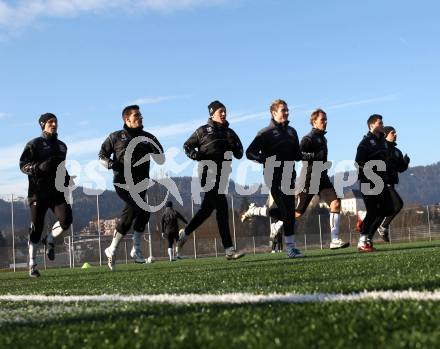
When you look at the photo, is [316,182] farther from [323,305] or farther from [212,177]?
[323,305]

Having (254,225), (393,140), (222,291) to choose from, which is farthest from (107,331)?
(254,225)

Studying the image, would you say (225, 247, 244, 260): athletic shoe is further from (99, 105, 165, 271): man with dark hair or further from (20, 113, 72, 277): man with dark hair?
(20, 113, 72, 277): man with dark hair

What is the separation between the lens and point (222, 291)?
14.5ft

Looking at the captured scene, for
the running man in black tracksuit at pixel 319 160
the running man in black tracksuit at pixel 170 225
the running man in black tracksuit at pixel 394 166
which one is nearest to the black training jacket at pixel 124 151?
the running man in black tracksuit at pixel 319 160

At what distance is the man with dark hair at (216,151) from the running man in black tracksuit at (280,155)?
413 millimetres

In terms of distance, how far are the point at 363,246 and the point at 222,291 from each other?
7.00 meters

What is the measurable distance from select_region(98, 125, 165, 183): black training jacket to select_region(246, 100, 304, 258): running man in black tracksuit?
4.39ft

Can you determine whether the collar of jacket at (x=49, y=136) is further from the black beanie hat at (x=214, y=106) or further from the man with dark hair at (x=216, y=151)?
the black beanie hat at (x=214, y=106)

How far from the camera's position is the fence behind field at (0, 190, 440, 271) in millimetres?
32188

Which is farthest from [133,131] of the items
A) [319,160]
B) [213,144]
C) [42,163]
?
[319,160]

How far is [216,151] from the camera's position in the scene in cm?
965

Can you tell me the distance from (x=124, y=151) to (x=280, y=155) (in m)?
2.17

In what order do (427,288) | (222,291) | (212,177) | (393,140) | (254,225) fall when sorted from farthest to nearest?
1. (254,225)
2. (393,140)
3. (212,177)
4. (222,291)
5. (427,288)

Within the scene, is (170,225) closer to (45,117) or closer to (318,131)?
(318,131)
